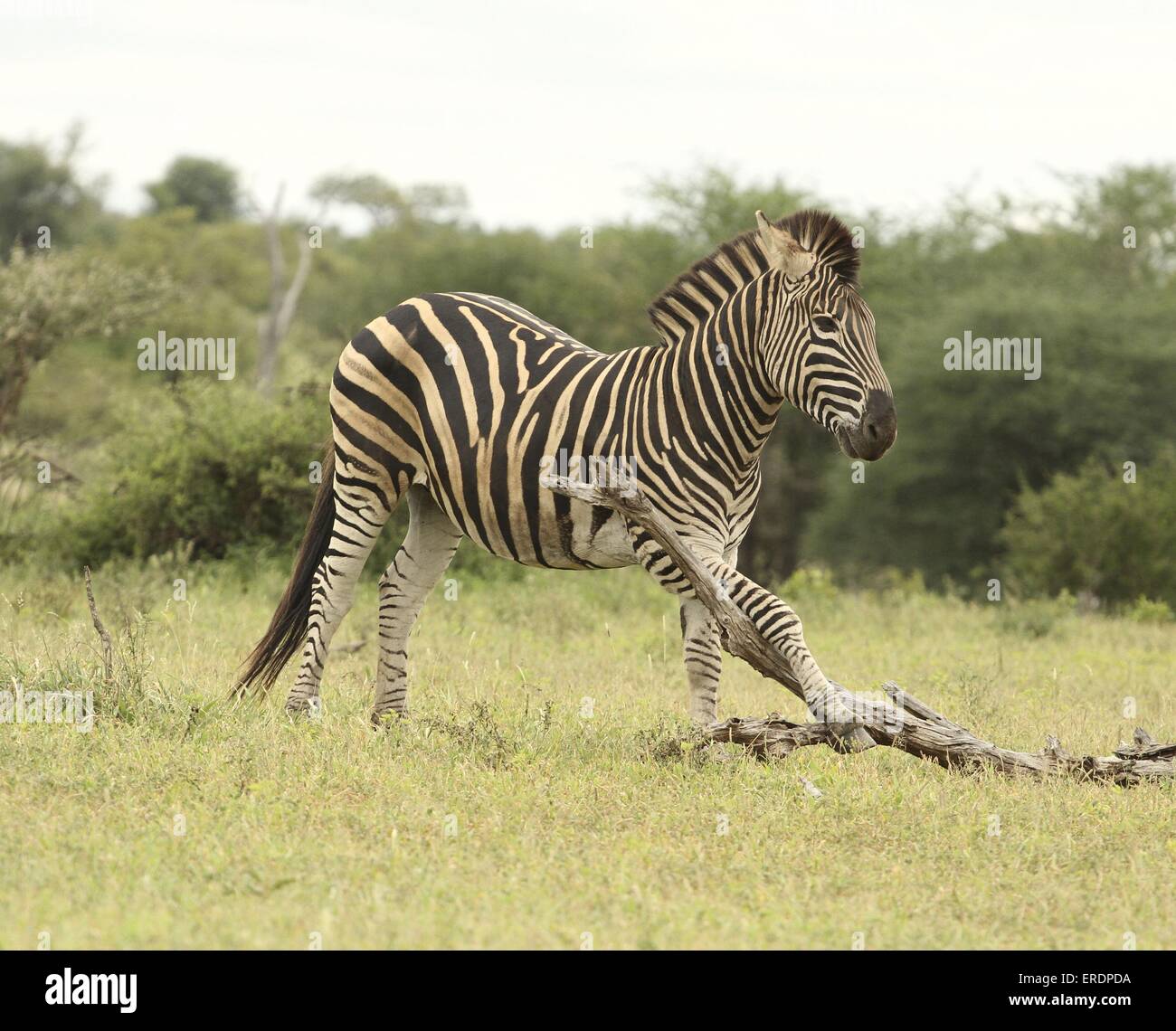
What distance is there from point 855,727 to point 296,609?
307 centimetres

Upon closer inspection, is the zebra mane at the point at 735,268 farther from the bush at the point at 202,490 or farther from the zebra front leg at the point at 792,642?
the bush at the point at 202,490

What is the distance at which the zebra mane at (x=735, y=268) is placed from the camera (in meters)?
6.50

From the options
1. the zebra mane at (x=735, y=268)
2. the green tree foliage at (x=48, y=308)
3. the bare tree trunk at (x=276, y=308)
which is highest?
the bare tree trunk at (x=276, y=308)

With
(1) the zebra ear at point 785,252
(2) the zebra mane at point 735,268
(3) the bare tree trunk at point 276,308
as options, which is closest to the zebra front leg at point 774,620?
(2) the zebra mane at point 735,268

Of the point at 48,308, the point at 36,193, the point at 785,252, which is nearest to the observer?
the point at 785,252

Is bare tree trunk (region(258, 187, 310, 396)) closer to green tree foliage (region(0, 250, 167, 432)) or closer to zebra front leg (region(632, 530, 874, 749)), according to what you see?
green tree foliage (region(0, 250, 167, 432))

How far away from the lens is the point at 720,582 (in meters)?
6.30

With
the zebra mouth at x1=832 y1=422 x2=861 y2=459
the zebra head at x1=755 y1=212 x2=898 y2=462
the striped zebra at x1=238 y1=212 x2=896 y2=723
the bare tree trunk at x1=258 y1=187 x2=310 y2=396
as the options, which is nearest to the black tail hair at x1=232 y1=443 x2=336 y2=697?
the striped zebra at x1=238 y1=212 x2=896 y2=723

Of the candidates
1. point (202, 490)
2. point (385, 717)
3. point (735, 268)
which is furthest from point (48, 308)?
point (735, 268)

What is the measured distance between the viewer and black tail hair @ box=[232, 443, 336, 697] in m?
7.42

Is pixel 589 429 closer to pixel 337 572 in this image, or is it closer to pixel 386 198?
pixel 337 572

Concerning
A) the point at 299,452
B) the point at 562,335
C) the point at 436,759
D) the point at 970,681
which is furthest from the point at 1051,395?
the point at 436,759

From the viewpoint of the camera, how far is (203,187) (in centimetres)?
6462

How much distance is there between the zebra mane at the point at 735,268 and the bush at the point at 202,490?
6111 mm
